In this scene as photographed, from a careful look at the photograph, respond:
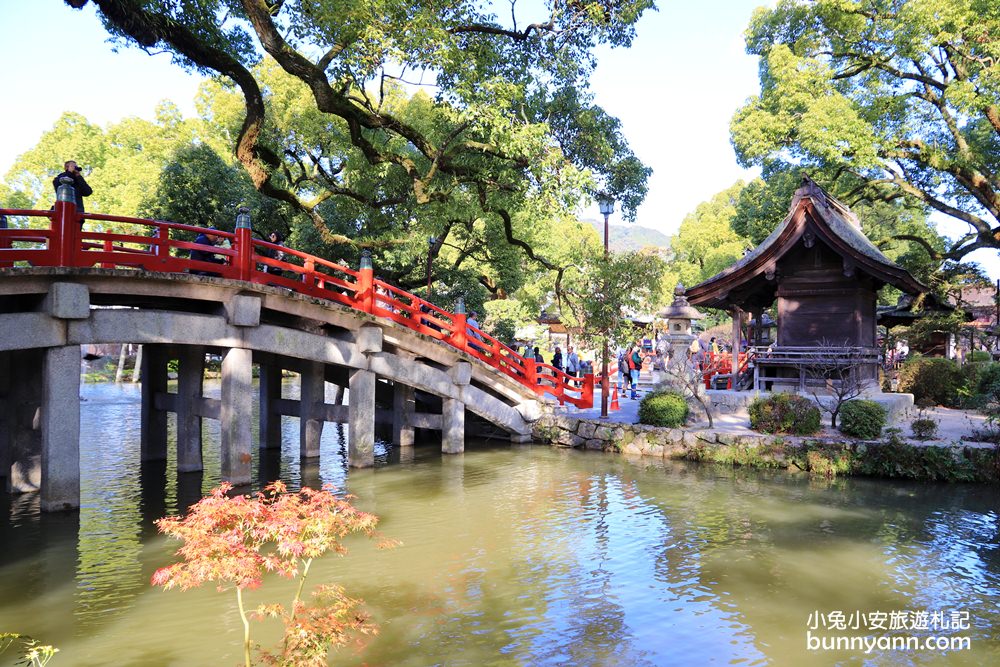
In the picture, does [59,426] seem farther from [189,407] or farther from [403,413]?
[403,413]

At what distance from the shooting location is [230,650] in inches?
262

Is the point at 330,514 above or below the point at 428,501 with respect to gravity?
above

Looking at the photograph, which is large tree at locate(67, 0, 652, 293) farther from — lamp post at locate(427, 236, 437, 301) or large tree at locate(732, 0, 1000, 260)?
large tree at locate(732, 0, 1000, 260)

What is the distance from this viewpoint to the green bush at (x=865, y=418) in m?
15.6

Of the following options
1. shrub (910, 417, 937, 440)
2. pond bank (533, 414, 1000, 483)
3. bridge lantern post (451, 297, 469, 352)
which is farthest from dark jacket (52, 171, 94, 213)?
shrub (910, 417, 937, 440)

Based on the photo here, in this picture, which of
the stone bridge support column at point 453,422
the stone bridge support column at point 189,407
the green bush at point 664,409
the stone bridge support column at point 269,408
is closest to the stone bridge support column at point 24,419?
the stone bridge support column at point 189,407

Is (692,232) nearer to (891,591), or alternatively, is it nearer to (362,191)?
(362,191)

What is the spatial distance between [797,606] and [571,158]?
15261mm

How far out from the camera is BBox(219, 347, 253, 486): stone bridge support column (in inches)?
508

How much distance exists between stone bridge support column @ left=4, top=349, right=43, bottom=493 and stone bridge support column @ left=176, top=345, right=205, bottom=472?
102 inches

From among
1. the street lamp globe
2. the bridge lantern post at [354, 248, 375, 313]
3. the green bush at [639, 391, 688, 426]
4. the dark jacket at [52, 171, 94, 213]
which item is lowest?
the green bush at [639, 391, 688, 426]

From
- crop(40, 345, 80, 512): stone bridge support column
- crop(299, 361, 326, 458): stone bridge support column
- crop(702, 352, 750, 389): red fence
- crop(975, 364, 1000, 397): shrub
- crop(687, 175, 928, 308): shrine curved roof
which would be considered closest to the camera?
crop(40, 345, 80, 512): stone bridge support column

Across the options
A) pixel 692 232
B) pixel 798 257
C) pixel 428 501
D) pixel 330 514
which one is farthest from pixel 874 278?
pixel 692 232

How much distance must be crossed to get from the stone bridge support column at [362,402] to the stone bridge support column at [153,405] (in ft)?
13.7
